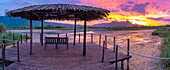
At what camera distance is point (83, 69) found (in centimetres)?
398

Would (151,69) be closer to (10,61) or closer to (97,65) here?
(97,65)

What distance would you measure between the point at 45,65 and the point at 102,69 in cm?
211

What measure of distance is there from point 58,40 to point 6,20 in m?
169

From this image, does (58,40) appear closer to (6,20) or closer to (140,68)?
(140,68)

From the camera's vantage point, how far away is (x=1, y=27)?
19969mm

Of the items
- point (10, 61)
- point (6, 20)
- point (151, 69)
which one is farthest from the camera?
point (6, 20)

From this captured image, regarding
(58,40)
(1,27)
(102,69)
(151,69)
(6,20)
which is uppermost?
(6,20)

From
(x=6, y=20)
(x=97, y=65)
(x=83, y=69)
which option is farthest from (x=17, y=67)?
(x=6, y=20)

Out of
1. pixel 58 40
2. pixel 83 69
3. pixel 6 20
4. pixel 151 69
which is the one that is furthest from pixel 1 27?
pixel 6 20

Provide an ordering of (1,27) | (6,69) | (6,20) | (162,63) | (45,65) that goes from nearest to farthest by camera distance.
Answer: (6,69), (45,65), (162,63), (1,27), (6,20)

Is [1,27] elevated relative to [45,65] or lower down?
elevated

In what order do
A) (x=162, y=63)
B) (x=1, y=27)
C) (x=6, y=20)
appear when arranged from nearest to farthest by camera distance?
A: (x=162, y=63)
(x=1, y=27)
(x=6, y=20)

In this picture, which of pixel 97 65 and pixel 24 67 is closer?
pixel 24 67

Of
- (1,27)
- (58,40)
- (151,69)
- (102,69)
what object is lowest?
(151,69)
